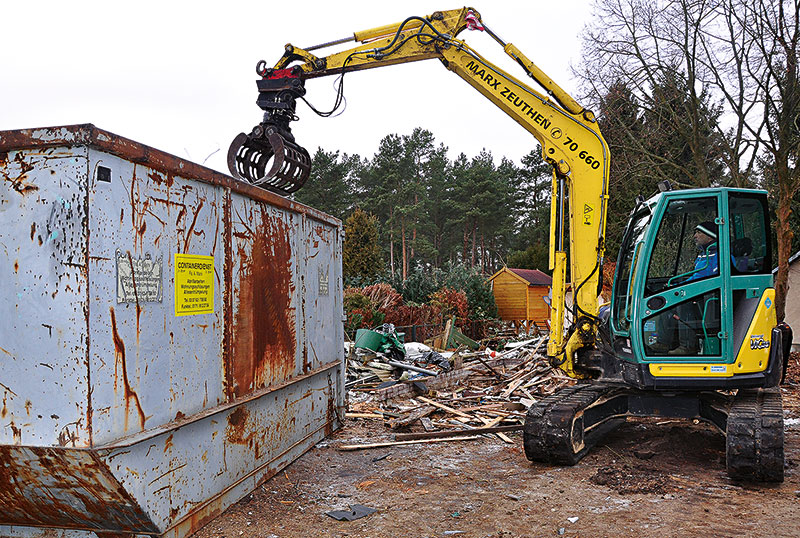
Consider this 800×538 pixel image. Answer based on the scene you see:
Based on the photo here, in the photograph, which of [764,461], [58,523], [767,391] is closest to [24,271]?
[58,523]

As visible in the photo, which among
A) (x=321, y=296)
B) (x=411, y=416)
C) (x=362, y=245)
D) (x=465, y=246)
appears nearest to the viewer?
(x=321, y=296)

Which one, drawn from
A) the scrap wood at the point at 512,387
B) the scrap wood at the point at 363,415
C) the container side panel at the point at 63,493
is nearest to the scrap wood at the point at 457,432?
the scrap wood at the point at 363,415

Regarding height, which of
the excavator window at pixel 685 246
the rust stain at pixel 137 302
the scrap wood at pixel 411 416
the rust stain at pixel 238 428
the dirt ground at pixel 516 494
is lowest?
the dirt ground at pixel 516 494

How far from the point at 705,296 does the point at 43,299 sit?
604 cm

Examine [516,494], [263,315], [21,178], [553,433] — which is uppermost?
[21,178]

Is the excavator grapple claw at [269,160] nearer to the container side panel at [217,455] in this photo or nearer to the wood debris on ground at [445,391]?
the container side panel at [217,455]

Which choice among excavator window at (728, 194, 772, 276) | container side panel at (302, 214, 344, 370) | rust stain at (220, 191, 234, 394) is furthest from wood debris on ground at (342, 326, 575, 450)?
excavator window at (728, 194, 772, 276)

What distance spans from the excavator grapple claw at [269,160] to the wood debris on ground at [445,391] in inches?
131

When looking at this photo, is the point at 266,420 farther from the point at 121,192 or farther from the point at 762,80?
the point at 762,80

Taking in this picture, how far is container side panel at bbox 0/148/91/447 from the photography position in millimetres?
3807

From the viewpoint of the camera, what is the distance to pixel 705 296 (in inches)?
262

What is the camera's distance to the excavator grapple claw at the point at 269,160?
750 centimetres

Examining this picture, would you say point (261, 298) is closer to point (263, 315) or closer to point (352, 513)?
point (263, 315)

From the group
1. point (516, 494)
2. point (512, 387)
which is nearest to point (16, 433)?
point (516, 494)
